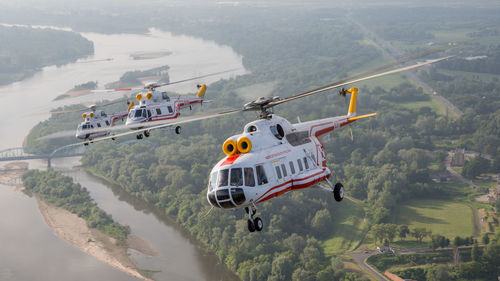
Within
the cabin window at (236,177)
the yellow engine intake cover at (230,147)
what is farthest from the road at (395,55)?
the cabin window at (236,177)

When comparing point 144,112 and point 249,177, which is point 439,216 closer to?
point 144,112

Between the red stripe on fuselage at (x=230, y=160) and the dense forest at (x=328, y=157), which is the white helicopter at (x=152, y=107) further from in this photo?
the dense forest at (x=328, y=157)

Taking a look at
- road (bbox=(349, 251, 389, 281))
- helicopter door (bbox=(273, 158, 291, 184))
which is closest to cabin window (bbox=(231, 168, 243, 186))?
helicopter door (bbox=(273, 158, 291, 184))

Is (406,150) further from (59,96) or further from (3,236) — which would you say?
(59,96)

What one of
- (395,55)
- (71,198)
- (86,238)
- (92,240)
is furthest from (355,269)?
(395,55)

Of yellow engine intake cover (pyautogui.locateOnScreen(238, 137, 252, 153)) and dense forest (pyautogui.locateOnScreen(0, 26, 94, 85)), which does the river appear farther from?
dense forest (pyautogui.locateOnScreen(0, 26, 94, 85))

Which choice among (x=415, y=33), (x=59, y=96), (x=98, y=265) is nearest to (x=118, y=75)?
(x=59, y=96)
